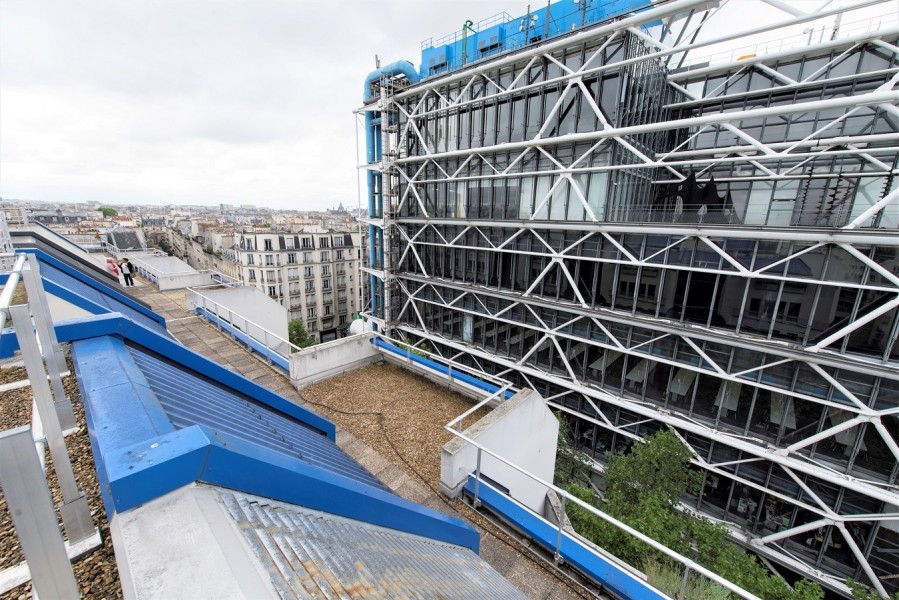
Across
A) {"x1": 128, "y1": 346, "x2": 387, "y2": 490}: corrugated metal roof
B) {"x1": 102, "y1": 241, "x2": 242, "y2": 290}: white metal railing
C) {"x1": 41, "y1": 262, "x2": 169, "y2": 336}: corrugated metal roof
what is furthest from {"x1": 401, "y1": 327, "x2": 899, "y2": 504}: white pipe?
{"x1": 102, "y1": 241, "x2": 242, "y2": 290}: white metal railing

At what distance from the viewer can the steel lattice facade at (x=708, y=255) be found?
10477mm

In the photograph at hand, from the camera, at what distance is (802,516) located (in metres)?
11.9

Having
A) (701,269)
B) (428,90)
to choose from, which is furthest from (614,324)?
(428,90)

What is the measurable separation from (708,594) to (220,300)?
1650 cm

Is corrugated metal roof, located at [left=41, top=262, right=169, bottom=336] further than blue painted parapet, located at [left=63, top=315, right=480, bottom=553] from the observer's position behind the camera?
Yes

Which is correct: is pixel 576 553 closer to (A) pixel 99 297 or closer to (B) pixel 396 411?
(B) pixel 396 411

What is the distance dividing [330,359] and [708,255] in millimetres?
12409

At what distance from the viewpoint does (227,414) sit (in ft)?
13.3

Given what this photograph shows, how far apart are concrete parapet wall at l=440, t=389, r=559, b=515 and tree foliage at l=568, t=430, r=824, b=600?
98cm

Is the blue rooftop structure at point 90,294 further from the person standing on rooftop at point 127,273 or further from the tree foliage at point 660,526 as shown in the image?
the person standing on rooftop at point 127,273

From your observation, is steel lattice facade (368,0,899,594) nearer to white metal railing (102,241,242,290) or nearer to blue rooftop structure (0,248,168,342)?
white metal railing (102,241,242,290)

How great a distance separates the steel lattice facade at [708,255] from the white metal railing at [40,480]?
13705 millimetres

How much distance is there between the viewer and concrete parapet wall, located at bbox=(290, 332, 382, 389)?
950 cm

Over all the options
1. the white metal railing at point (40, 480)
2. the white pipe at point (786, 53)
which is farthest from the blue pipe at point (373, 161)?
the white metal railing at point (40, 480)
